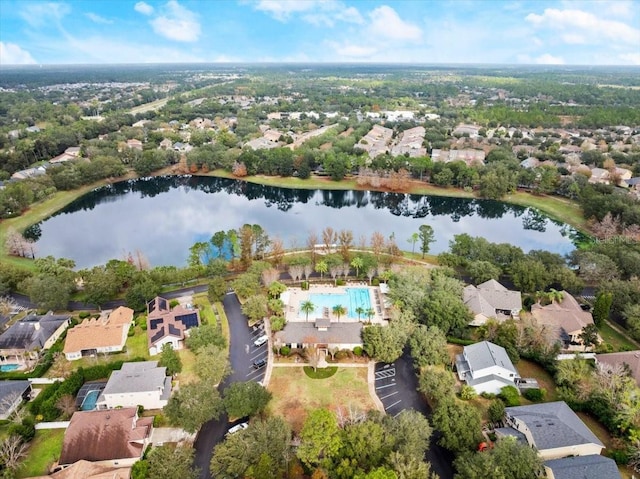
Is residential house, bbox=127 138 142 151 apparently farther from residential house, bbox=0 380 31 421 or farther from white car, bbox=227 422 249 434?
white car, bbox=227 422 249 434

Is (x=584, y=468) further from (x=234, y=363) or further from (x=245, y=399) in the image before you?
(x=234, y=363)

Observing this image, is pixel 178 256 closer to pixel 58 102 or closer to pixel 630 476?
pixel 630 476

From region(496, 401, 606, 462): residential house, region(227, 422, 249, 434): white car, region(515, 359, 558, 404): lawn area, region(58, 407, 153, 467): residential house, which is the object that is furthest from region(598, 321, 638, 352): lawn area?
region(58, 407, 153, 467): residential house

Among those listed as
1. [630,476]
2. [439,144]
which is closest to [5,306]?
[630,476]

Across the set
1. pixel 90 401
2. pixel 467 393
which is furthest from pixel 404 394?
pixel 90 401

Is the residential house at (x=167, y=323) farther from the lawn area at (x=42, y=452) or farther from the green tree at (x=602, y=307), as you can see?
the green tree at (x=602, y=307)
